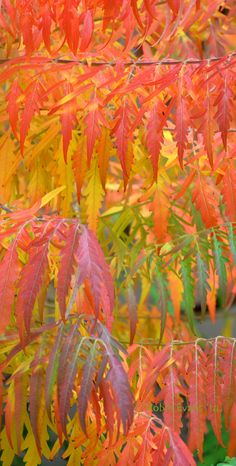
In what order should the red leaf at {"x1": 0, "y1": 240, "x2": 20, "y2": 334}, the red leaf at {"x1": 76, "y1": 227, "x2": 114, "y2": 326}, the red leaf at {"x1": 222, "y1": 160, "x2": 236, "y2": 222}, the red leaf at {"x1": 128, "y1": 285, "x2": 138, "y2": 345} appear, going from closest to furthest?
the red leaf at {"x1": 76, "y1": 227, "x2": 114, "y2": 326}
the red leaf at {"x1": 0, "y1": 240, "x2": 20, "y2": 334}
the red leaf at {"x1": 128, "y1": 285, "x2": 138, "y2": 345}
the red leaf at {"x1": 222, "y1": 160, "x2": 236, "y2": 222}

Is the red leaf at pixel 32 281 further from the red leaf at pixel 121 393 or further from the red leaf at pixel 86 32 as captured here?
the red leaf at pixel 86 32

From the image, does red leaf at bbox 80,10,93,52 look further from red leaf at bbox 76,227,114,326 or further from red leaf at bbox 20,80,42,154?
red leaf at bbox 76,227,114,326

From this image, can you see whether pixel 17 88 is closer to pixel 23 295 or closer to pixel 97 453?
pixel 23 295

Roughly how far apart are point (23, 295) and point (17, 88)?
0.46 meters

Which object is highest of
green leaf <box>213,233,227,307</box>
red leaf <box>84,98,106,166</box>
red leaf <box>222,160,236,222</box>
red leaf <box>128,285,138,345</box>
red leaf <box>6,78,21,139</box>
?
red leaf <box>6,78,21,139</box>

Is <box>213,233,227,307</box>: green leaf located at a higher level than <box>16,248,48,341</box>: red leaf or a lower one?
higher

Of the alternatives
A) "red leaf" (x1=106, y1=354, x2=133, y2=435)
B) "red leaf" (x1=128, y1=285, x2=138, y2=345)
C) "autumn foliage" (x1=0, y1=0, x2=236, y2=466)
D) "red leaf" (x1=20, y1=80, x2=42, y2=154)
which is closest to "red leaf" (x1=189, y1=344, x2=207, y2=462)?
"autumn foliage" (x1=0, y1=0, x2=236, y2=466)

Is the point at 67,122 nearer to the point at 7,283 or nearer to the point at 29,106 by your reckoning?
the point at 29,106

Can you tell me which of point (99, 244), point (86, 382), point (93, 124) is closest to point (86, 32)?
point (93, 124)

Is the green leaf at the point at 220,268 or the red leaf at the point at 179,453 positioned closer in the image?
the red leaf at the point at 179,453

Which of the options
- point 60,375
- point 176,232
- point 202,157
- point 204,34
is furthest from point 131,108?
point 204,34

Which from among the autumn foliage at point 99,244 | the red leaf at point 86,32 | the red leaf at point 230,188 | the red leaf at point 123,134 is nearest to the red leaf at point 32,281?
the autumn foliage at point 99,244

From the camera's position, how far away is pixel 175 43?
84.9 inches

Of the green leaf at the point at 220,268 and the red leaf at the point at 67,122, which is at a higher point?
the red leaf at the point at 67,122
